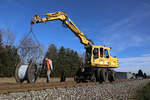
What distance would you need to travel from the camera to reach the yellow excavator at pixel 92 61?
436 inches

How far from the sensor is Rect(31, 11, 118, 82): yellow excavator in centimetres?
1106

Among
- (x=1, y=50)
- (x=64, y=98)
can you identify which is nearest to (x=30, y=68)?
(x=64, y=98)

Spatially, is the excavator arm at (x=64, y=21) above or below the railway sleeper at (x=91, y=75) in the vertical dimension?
above

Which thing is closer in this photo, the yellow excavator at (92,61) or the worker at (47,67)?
the worker at (47,67)

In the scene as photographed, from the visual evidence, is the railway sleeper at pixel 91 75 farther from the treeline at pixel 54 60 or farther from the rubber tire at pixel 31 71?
the treeline at pixel 54 60

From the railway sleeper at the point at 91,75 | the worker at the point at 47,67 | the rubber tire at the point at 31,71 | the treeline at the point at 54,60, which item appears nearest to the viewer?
the rubber tire at the point at 31,71

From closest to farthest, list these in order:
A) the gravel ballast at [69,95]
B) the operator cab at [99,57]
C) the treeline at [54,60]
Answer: the gravel ballast at [69,95] < the operator cab at [99,57] < the treeline at [54,60]

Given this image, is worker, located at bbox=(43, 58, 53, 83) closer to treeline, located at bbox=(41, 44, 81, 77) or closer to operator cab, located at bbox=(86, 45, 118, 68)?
operator cab, located at bbox=(86, 45, 118, 68)

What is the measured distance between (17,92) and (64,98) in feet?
5.49

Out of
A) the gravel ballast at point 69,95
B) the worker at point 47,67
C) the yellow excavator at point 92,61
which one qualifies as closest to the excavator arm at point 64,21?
the yellow excavator at point 92,61

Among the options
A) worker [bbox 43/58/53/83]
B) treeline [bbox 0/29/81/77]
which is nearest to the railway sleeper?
worker [bbox 43/58/53/83]

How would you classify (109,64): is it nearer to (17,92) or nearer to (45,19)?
(45,19)

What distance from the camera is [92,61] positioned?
11.1 m

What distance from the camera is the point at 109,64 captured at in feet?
39.7
